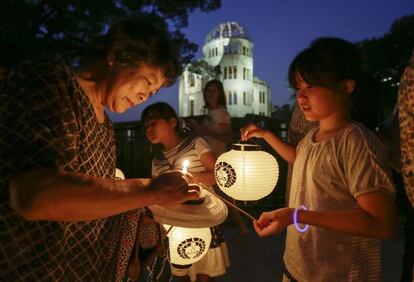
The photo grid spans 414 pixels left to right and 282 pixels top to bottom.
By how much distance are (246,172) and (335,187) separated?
1.02 m

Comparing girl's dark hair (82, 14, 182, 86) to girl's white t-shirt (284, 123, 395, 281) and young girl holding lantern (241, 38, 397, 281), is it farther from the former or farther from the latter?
girl's white t-shirt (284, 123, 395, 281)

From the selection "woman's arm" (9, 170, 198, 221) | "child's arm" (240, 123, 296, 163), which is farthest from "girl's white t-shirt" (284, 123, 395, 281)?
"woman's arm" (9, 170, 198, 221)

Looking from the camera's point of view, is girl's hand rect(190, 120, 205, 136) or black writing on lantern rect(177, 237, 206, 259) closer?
black writing on lantern rect(177, 237, 206, 259)

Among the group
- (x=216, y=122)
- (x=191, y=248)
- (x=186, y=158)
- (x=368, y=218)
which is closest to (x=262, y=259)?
(x=216, y=122)

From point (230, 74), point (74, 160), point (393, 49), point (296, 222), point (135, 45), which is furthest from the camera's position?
point (230, 74)

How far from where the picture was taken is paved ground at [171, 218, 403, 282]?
17.0ft

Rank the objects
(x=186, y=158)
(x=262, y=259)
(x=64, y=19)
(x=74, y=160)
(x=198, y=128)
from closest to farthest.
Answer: (x=74, y=160)
(x=186, y=158)
(x=198, y=128)
(x=262, y=259)
(x=64, y=19)

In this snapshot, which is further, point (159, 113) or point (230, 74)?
point (230, 74)

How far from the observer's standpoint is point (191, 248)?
3.05 m

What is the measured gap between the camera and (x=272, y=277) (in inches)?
204

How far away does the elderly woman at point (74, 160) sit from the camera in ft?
4.11

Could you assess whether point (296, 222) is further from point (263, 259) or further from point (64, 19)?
point (64, 19)

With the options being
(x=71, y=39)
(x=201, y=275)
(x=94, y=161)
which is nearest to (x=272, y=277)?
(x=201, y=275)

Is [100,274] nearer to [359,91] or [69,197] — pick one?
[69,197]
